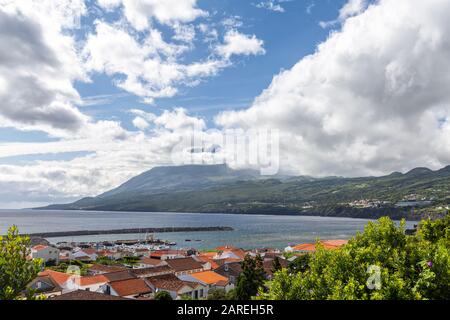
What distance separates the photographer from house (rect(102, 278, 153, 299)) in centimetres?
4603

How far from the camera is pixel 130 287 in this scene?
157ft

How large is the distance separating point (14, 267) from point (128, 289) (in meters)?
38.7

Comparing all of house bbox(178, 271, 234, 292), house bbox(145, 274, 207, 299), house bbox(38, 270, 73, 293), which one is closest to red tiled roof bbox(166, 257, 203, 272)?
house bbox(178, 271, 234, 292)

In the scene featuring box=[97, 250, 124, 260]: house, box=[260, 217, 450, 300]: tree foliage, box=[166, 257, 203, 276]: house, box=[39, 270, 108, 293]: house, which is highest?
box=[260, 217, 450, 300]: tree foliage

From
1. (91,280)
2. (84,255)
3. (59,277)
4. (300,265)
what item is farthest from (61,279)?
(84,255)

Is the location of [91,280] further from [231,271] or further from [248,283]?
[248,283]

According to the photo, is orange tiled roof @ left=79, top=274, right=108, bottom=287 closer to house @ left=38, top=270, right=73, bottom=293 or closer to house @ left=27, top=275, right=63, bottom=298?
house @ left=38, top=270, right=73, bottom=293

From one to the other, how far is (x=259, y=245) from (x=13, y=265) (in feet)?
426

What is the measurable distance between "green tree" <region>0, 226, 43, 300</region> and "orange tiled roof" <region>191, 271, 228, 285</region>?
149ft

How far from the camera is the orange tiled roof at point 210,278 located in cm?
5536
